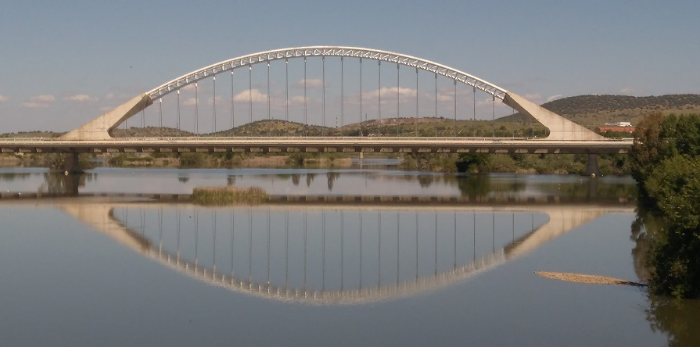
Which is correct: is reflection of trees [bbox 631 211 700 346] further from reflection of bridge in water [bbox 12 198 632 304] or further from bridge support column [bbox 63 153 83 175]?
bridge support column [bbox 63 153 83 175]

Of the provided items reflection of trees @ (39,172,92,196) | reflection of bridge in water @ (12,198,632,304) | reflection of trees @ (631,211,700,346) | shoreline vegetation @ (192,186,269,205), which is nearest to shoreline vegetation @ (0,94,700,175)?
reflection of trees @ (39,172,92,196)

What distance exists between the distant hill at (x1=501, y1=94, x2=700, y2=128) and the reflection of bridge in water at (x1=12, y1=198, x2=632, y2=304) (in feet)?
303

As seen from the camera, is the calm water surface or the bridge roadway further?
the bridge roadway

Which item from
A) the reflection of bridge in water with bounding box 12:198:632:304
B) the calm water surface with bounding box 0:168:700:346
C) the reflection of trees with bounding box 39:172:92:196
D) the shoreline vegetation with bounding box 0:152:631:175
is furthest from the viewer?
the shoreline vegetation with bounding box 0:152:631:175

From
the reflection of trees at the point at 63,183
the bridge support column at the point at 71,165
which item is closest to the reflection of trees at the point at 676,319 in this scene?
the reflection of trees at the point at 63,183

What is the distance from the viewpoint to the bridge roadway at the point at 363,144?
54.1 metres

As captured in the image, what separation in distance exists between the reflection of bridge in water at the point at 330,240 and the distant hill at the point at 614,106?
92.2 meters

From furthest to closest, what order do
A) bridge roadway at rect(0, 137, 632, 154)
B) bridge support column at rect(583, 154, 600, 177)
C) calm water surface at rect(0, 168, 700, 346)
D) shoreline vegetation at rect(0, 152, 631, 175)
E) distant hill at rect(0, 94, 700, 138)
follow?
1. distant hill at rect(0, 94, 700, 138)
2. shoreline vegetation at rect(0, 152, 631, 175)
3. bridge support column at rect(583, 154, 600, 177)
4. bridge roadway at rect(0, 137, 632, 154)
5. calm water surface at rect(0, 168, 700, 346)

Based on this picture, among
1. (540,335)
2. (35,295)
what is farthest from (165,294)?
(540,335)

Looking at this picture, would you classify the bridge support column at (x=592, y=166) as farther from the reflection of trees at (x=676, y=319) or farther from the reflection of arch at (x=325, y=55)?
the reflection of trees at (x=676, y=319)

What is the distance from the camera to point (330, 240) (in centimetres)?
2920

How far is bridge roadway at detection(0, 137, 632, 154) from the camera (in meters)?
54.1

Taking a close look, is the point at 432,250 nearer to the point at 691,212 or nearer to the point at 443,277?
the point at 443,277

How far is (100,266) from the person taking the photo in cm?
2325
